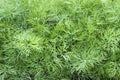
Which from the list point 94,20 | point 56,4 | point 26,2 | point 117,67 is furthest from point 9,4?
point 117,67

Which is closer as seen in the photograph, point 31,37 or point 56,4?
point 31,37

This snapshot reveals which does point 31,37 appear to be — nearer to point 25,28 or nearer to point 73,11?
point 25,28

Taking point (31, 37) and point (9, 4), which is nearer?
point (31, 37)

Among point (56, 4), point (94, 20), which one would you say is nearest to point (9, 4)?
point (56, 4)

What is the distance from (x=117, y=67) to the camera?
4.02 metres

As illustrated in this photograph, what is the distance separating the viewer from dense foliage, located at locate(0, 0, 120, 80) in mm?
3973

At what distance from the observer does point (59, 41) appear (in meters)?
4.02

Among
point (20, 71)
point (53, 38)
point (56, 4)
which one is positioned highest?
point (56, 4)

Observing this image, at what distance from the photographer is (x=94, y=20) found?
4117 mm

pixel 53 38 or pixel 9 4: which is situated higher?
pixel 9 4

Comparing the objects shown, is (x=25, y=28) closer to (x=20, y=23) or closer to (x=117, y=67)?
(x=20, y=23)

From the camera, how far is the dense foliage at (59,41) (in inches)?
156

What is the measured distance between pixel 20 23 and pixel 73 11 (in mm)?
523

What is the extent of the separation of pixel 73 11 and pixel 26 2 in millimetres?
461
